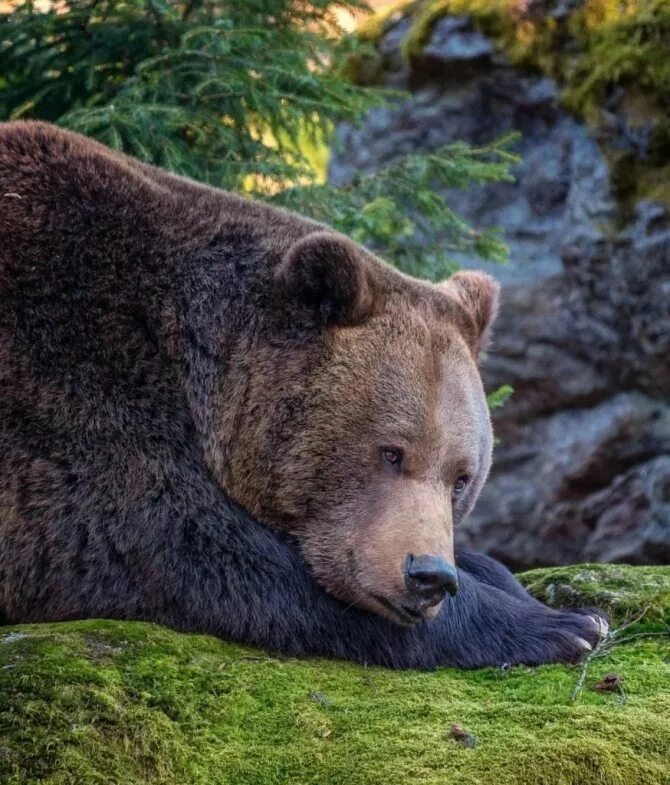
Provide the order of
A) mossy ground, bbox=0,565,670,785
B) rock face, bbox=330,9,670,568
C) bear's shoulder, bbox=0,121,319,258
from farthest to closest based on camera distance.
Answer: rock face, bbox=330,9,670,568 < bear's shoulder, bbox=0,121,319,258 < mossy ground, bbox=0,565,670,785

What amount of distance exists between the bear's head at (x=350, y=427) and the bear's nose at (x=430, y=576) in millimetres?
92

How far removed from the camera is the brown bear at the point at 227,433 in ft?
14.6

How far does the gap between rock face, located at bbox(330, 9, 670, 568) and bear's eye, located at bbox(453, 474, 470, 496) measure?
250 inches

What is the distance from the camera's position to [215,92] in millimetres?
7609

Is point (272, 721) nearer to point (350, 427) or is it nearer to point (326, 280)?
point (350, 427)

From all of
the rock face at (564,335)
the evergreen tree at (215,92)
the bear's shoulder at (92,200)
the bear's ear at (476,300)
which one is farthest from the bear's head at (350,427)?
the rock face at (564,335)

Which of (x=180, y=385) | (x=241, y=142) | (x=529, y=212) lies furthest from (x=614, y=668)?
(x=529, y=212)

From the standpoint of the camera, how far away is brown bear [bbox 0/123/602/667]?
4.45m

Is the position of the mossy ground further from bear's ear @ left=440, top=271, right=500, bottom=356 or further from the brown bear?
bear's ear @ left=440, top=271, right=500, bottom=356

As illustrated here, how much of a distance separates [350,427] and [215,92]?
3783 millimetres

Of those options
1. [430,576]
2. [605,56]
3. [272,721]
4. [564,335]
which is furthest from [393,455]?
[605,56]

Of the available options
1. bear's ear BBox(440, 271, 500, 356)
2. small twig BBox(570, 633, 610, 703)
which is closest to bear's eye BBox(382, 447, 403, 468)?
bear's ear BBox(440, 271, 500, 356)

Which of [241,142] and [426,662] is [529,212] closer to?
[241,142]

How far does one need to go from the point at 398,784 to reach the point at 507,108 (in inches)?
382
